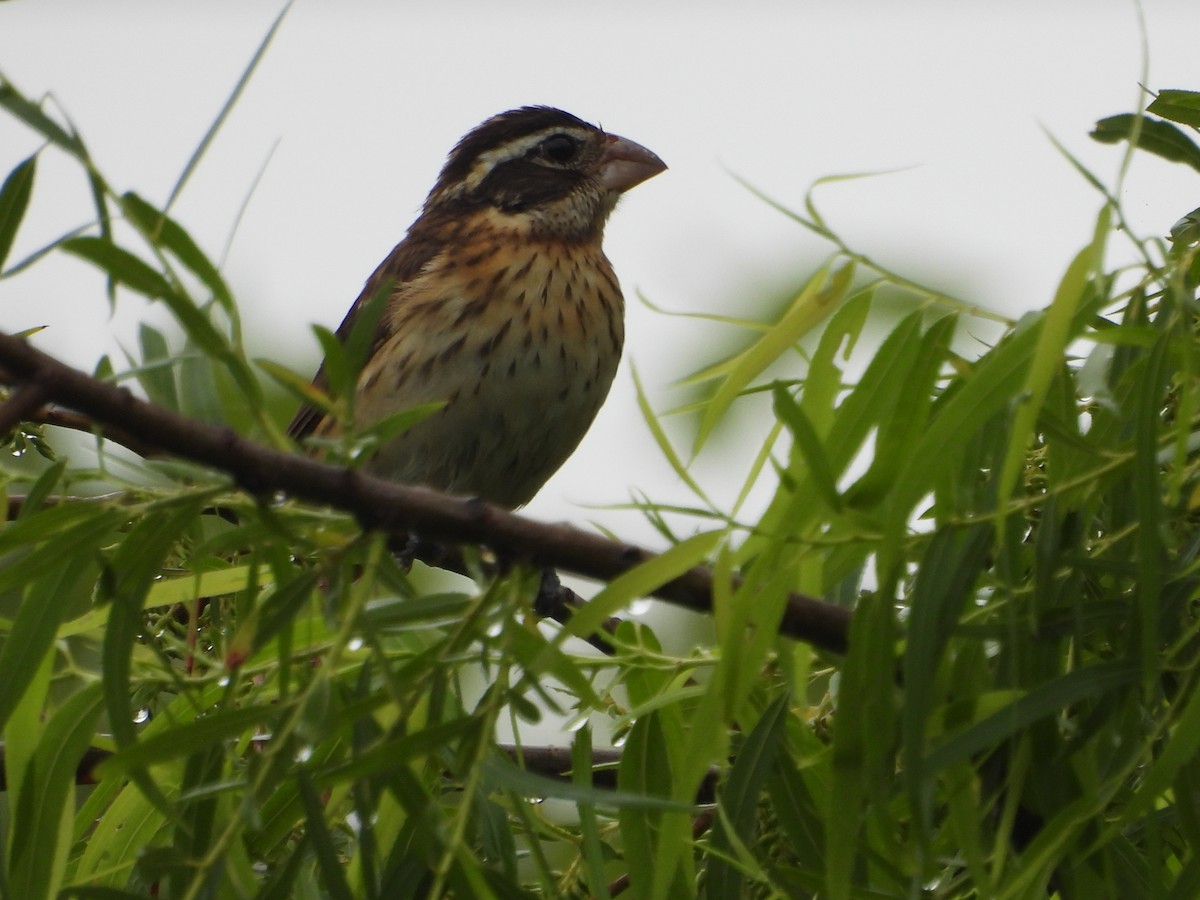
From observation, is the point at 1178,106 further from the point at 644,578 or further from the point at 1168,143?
the point at 644,578

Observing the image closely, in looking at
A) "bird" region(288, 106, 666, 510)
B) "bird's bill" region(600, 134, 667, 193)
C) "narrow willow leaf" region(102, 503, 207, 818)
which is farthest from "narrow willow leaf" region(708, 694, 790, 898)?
"bird's bill" region(600, 134, 667, 193)

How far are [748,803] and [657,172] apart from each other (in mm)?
2994

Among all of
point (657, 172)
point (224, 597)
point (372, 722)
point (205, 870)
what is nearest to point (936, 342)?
point (372, 722)

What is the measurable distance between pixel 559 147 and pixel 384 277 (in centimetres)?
71

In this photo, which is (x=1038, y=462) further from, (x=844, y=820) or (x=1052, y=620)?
(x=844, y=820)

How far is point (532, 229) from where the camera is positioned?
4.10m

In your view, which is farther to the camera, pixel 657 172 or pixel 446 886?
pixel 657 172

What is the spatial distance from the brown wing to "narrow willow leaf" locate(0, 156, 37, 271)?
249 cm

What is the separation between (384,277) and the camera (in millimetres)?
4137

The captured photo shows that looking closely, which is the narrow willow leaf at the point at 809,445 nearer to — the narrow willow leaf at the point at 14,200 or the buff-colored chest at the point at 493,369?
the narrow willow leaf at the point at 14,200

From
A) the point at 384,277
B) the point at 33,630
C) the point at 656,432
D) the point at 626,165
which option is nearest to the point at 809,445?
the point at 656,432

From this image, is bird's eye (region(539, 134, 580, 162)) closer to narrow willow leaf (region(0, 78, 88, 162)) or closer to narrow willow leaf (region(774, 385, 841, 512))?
narrow willow leaf (region(774, 385, 841, 512))

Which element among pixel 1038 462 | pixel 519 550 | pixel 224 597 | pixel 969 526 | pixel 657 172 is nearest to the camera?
pixel 519 550

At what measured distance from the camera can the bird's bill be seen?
4.36 meters
